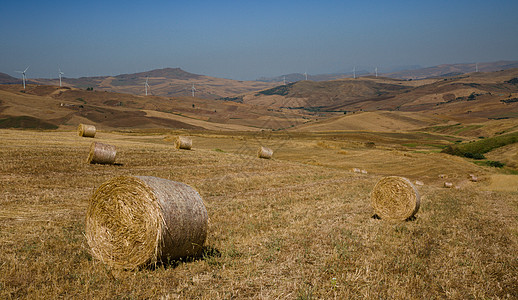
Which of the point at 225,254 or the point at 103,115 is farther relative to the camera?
the point at 103,115

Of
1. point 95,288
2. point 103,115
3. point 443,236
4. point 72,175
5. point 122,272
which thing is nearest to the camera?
point 95,288

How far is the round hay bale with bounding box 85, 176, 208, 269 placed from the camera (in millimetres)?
7031

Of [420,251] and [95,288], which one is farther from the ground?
[95,288]

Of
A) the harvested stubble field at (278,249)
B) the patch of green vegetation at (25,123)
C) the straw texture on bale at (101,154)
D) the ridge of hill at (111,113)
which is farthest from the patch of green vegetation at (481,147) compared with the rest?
the patch of green vegetation at (25,123)

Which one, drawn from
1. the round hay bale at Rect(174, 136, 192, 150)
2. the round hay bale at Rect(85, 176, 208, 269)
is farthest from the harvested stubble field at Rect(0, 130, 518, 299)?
the round hay bale at Rect(174, 136, 192, 150)

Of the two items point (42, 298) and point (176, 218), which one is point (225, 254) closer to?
point (176, 218)

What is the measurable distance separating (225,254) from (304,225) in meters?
3.68

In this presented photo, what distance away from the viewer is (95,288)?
6.03 metres

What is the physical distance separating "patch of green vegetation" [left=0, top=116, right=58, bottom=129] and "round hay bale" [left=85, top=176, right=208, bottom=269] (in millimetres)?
79157

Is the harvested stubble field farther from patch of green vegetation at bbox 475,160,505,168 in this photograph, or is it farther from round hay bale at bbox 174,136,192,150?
patch of green vegetation at bbox 475,160,505,168

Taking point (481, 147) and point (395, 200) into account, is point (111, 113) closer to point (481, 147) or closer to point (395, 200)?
point (481, 147)

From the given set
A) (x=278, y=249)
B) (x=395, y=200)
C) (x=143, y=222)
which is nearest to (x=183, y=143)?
(x=395, y=200)

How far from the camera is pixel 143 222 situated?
7270mm

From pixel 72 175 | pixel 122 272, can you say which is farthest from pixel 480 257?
pixel 72 175
